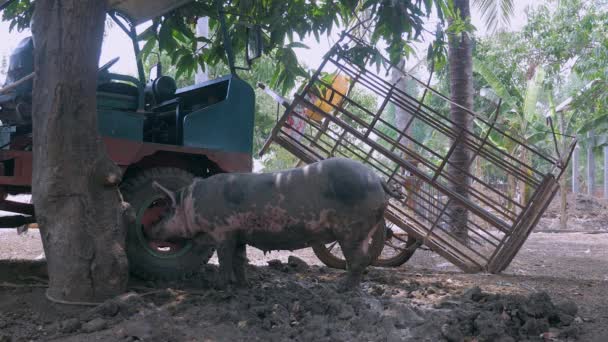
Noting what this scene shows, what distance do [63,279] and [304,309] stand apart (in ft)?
5.93

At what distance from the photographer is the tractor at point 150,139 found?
5148mm

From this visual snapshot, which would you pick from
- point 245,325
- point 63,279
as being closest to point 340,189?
point 245,325

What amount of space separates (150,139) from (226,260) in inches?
69.5

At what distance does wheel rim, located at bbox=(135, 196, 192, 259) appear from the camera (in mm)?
5238

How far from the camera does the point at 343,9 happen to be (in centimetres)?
637

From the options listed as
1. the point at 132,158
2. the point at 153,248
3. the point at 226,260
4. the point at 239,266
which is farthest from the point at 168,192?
the point at 239,266

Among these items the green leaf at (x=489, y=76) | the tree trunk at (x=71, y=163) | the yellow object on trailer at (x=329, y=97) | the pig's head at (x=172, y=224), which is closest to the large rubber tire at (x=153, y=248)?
the pig's head at (x=172, y=224)

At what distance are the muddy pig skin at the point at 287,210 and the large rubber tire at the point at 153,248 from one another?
0.22 metres

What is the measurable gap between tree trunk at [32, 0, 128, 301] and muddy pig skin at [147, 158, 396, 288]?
0.81 meters

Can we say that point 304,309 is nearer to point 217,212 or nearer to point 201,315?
point 201,315

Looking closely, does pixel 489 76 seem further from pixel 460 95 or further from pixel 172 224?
pixel 172 224

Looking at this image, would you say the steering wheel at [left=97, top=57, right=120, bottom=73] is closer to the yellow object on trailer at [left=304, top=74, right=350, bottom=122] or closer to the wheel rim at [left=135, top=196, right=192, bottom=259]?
the wheel rim at [left=135, top=196, right=192, bottom=259]

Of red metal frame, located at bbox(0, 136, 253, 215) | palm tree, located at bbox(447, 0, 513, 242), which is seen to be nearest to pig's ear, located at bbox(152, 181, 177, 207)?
red metal frame, located at bbox(0, 136, 253, 215)

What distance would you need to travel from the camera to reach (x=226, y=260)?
5004 millimetres
